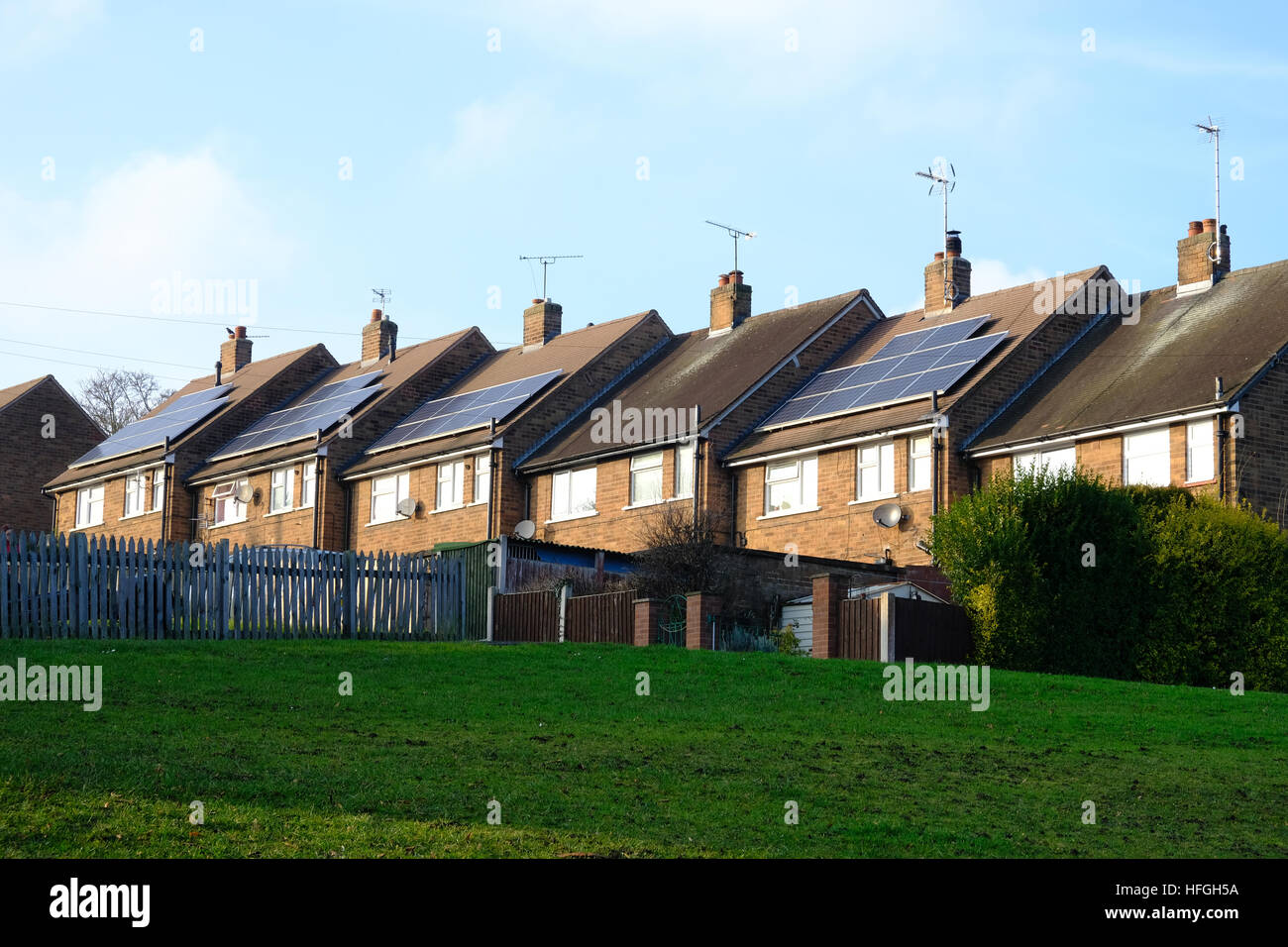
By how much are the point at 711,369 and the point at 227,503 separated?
55.0 ft

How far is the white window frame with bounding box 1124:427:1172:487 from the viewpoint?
31797 millimetres

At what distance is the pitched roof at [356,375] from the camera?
1873 inches

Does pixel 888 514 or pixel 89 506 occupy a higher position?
pixel 89 506

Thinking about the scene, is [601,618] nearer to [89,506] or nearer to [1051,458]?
[1051,458]

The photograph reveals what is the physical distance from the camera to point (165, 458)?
166 ft

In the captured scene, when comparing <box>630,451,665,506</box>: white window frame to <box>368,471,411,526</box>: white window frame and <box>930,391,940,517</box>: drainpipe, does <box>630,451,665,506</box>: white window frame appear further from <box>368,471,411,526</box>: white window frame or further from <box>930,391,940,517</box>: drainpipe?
<box>368,471,411,526</box>: white window frame

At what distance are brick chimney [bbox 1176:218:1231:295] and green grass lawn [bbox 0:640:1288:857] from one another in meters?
16.4

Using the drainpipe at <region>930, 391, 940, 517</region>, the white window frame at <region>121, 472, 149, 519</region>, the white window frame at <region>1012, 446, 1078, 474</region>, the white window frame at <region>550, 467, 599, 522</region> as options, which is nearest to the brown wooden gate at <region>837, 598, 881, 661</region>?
the white window frame at <region>1012, 446, 1078, 474</region>

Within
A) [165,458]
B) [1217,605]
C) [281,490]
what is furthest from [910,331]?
[165,458]
